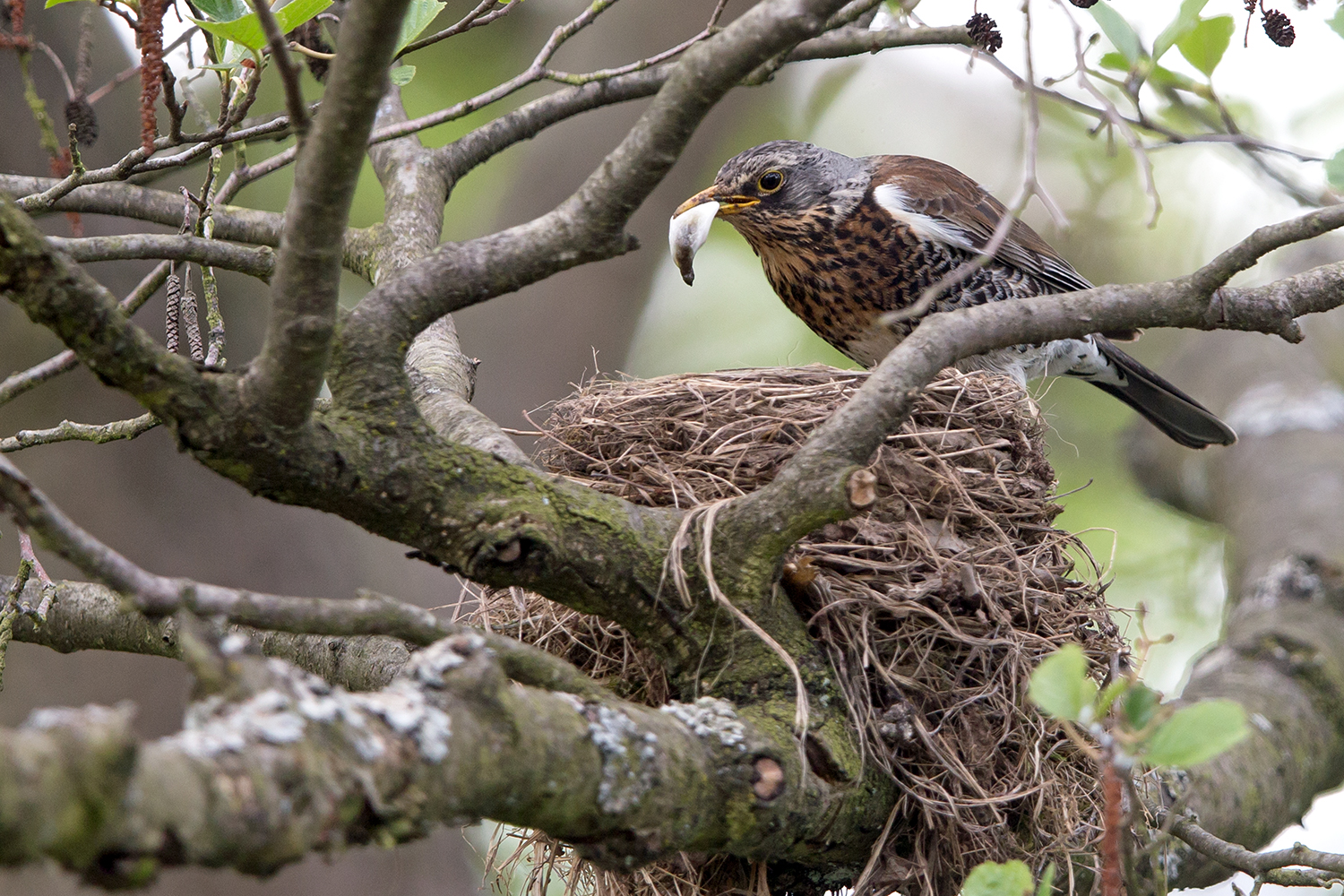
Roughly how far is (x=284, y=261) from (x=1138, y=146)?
3.44 feet

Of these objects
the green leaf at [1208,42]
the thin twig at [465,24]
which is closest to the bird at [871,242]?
the green leaf at [1208,42]

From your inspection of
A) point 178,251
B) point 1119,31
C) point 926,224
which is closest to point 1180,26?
point 1119,31

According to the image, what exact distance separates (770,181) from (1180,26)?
1436mm

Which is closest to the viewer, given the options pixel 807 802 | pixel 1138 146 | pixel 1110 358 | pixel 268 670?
pixel 268 670

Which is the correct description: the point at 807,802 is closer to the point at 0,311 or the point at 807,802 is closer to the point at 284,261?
the point at 284,261

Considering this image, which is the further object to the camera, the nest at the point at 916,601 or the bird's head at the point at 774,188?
the bird's head at the point at 774,188

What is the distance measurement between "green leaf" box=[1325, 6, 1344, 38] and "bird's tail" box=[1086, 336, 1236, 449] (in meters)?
1.78

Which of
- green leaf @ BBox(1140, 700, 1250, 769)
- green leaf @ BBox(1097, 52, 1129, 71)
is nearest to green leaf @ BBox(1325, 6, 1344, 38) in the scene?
→ green leaf @ BBox(1097, 52, 1129, 71)

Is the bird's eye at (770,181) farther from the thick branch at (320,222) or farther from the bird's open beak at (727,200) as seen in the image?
the thick branch at (320,222)

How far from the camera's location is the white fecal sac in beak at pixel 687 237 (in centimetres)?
290

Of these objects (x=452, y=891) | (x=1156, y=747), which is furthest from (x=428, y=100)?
(x=1156, y=747)

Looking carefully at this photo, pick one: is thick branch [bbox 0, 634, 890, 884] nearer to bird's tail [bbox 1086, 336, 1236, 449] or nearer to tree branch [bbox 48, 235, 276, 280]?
tree branch [bbox 48, 235, 276, 280]

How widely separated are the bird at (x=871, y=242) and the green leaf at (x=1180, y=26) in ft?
3.58

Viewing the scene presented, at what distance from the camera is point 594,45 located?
438 centimetres
